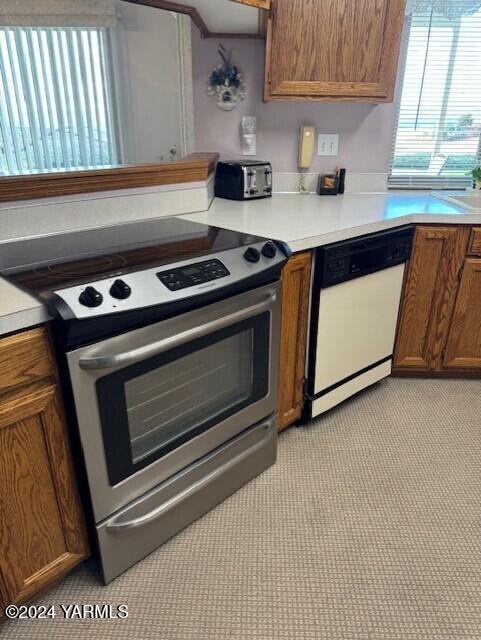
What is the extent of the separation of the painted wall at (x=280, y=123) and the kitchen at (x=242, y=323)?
0.04 ft

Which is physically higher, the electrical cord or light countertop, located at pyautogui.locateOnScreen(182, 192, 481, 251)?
the electrical cord

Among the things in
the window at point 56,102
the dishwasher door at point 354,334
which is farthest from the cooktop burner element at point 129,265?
the window at point 56,102

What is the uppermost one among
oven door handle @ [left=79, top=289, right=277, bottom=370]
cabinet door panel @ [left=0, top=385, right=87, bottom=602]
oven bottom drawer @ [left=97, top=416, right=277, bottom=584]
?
oven door handle @ [left=79, top=289, right=277, bottom=370]

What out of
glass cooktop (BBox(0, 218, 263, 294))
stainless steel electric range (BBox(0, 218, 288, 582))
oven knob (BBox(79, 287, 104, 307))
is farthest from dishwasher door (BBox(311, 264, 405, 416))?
oven knob (BBox(79, 287, 104, 307))

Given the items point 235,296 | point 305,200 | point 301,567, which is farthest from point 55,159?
point 301,567

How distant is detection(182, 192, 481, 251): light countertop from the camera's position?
5.46 feet

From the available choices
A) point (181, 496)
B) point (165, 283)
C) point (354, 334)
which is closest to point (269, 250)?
point (165, 283)

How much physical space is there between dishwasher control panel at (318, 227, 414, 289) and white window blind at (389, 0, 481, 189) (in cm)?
99

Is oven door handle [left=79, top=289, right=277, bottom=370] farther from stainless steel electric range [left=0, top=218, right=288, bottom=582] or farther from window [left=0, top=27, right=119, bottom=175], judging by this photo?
window [left=0, top=27, right=119, bottom=175]

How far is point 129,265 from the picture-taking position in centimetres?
119

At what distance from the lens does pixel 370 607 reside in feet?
4.23

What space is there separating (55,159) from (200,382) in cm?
151

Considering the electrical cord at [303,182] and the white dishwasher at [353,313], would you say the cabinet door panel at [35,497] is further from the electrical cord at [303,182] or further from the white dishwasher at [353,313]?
the electrical cord at [303,182]

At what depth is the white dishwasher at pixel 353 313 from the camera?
68.6 inches
